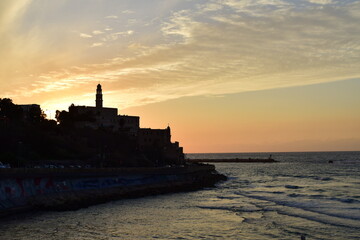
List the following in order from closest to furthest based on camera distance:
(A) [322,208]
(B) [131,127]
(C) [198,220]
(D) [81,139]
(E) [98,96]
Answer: (C) [198,220]
(A) [322,208]
(D) [81,139]
(E) [98,96]
(B) [131,127]

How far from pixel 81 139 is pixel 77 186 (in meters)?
51.2

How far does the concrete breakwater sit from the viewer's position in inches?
1881

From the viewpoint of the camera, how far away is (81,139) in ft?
358

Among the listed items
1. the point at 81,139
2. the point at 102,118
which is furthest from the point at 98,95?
the point at 81,139

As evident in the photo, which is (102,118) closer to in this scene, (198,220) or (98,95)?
(98,95)

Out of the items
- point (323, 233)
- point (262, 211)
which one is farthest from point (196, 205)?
point (323, 233)

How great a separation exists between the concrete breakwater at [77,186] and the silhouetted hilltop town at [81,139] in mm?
10574

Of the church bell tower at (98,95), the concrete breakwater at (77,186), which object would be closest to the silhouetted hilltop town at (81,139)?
the church bell tower at (98,95)

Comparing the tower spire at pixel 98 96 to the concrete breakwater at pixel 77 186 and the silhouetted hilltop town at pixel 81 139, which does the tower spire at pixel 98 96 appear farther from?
the concrete breakwater at pixel 77 186

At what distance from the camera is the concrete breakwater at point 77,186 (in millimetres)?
47781

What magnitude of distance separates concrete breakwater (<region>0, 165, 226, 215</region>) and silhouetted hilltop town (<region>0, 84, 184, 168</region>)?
10.6 meters

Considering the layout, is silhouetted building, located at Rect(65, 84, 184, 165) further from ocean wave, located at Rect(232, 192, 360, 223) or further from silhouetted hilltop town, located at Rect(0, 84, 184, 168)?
ocean wave, located at Rect(232, 192, 360, 223)

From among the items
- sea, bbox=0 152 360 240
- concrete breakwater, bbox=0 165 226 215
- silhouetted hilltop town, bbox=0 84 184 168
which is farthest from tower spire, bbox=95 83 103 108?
sea, bbox=0 152 360 240

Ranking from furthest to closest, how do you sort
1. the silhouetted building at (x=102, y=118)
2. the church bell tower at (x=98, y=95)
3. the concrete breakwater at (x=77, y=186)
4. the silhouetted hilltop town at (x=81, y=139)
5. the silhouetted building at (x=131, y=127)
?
1. the church bell tower at (x=98, y=95)
2. the silhouetted building at (x=131, y=127)
3. the silhouetted building at (x=102, y=118)
4. the silhouetted hilltop town at (x=81, y=139)
5. the concrete breakwater at (x=77, y=186)
